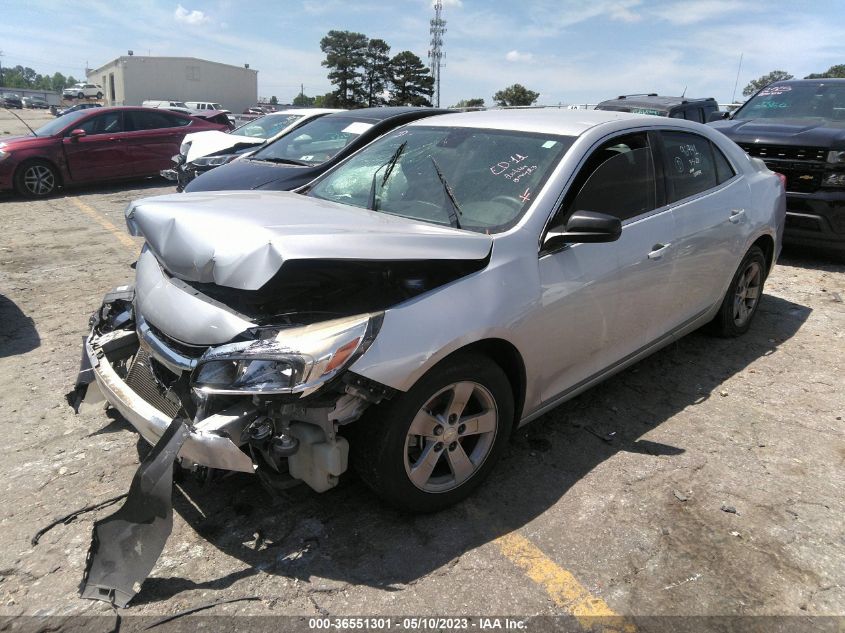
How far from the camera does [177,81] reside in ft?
247

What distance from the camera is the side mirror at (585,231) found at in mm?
2953

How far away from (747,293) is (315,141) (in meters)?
4.86

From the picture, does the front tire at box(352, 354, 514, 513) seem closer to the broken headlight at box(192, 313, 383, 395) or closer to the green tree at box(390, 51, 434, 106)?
the broken headlight at box(192, 313, 383, 395)

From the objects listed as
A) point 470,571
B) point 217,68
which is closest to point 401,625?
point 470,571

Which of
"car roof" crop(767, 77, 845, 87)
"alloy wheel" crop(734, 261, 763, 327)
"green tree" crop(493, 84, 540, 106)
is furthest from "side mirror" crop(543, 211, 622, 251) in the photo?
"green tree" crop(493, 84, 540, 106)

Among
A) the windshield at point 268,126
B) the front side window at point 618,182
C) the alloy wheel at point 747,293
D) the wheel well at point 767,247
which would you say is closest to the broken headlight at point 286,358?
the front side window at point 618,182

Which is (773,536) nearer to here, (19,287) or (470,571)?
(470,571)

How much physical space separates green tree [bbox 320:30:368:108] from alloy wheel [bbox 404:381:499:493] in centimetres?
7450

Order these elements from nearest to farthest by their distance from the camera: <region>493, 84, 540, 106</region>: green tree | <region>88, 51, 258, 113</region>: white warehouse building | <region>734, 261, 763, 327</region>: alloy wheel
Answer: <region>734, 261, 763, 327</region>: alloy wheel → <region>493, 84, 540, 106</region>: green tree → <region>88, 51, 258, 113</region>: white warehouse building

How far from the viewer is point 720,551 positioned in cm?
267

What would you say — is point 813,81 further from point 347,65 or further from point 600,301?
point 347,65

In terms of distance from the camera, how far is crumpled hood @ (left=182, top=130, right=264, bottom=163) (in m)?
9.37

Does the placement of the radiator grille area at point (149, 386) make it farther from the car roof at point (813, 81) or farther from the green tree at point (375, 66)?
the green tree at point (375, 66)

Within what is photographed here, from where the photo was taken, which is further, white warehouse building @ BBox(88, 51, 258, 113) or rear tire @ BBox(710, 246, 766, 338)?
white warehouse building @ BBox(88, 51, 258, 113)
